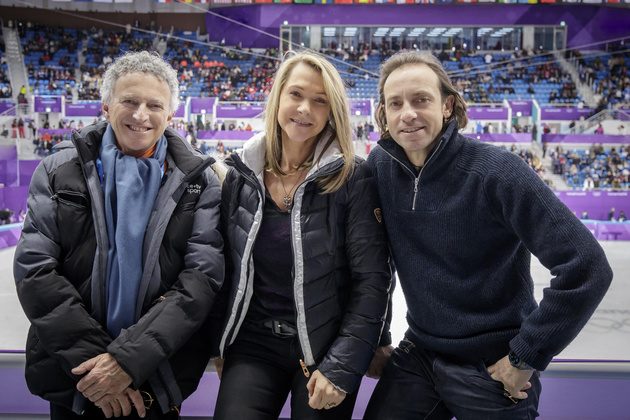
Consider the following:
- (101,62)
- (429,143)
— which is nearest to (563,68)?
(101,62)

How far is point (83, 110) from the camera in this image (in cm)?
1327

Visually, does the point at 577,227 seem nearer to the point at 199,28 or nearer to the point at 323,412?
the point at 323,412

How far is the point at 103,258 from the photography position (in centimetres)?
126

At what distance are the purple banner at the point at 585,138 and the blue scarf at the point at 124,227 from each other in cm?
1392

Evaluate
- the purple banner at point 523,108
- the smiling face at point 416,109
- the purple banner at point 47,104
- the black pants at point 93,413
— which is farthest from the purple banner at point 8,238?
the purple banner at point 523,108

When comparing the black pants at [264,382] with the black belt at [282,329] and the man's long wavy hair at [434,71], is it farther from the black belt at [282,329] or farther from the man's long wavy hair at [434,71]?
the man's long wavy hair at [434,71]

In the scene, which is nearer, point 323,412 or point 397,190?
point 323,412

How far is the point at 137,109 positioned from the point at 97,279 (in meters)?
0.48

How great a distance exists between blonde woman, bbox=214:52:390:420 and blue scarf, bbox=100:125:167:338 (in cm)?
24

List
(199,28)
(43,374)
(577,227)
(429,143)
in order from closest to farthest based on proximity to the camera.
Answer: (577,227) → (43,374) → (429,143) → (199,28)

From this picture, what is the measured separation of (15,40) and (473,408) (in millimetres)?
20815

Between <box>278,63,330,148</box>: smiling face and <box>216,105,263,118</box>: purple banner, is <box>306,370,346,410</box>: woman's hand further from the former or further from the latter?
<box>216,105,263,118</box>: purple banner

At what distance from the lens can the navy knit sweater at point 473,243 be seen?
115cm

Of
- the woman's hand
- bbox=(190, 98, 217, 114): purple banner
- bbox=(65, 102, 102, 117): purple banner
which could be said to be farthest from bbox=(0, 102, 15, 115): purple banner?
the woman's hand
